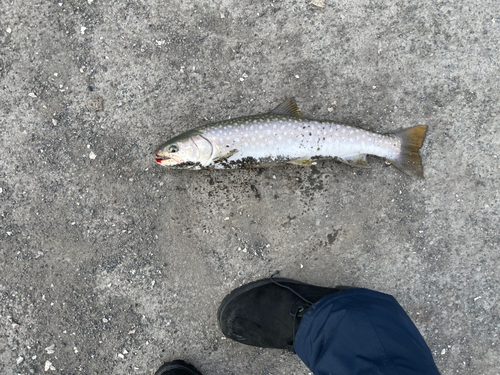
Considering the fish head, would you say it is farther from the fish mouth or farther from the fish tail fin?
the fish tail fin

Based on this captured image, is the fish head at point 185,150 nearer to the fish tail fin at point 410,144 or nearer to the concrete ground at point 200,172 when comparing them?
the concrete ground at point 200,172

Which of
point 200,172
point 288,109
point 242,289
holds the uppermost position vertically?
point 288,109

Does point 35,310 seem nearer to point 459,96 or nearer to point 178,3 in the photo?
point 178,3

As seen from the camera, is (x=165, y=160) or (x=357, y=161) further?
(x=357, y=161)

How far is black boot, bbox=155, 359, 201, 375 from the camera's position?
2932mm

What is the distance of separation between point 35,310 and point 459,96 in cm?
494

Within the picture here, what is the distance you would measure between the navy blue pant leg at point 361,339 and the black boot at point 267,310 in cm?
29

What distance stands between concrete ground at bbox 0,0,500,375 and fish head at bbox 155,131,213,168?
34 centimetres

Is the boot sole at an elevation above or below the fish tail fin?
below

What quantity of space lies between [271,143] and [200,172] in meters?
0.82

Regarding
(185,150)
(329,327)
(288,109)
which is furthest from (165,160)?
(329,327)

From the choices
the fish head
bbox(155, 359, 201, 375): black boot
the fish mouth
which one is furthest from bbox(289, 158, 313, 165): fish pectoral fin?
bbox(155, 359, 201, 375): black boot

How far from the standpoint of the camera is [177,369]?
9.64 feet

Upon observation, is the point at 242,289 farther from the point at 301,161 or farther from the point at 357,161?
the point at 357,161
